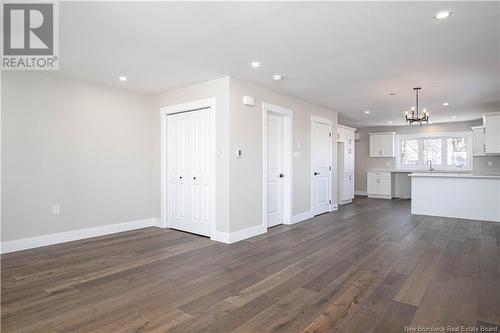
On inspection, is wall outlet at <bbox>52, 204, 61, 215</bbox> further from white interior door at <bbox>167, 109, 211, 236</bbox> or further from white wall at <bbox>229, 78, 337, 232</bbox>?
white wall at <bbox>229, 78, 337, 232</bbox>

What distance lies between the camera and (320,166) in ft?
21.7

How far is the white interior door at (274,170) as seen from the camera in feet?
17.2

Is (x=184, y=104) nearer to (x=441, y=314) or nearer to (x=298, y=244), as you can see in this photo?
(x=298, y=244)

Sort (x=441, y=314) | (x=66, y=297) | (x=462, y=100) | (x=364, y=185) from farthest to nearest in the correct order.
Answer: (x=364, y=185), (x=462, y=100), (x=66, y=297), (x=441, y=314)

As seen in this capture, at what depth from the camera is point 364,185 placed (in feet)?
34.4

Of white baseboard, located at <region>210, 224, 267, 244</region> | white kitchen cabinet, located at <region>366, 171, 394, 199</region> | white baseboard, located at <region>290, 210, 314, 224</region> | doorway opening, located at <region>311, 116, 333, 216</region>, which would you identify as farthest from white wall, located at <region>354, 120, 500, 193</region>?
white baseboard, located at <region>210, 224, 267, 244</region>

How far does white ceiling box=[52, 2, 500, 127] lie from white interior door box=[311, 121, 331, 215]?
4.82 ft

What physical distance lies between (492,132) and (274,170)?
5.24 meters

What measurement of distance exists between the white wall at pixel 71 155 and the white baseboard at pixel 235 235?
1859 millimetres

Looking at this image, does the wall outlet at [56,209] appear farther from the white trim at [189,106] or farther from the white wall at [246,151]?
the white wall at [246,151]

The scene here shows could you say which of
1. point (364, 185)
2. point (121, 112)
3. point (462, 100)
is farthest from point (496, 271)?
point (364, 185)

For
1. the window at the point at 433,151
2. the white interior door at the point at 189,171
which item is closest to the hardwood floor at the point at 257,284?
the white interior door at the point at 189,171

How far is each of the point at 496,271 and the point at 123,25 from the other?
4.64 m
